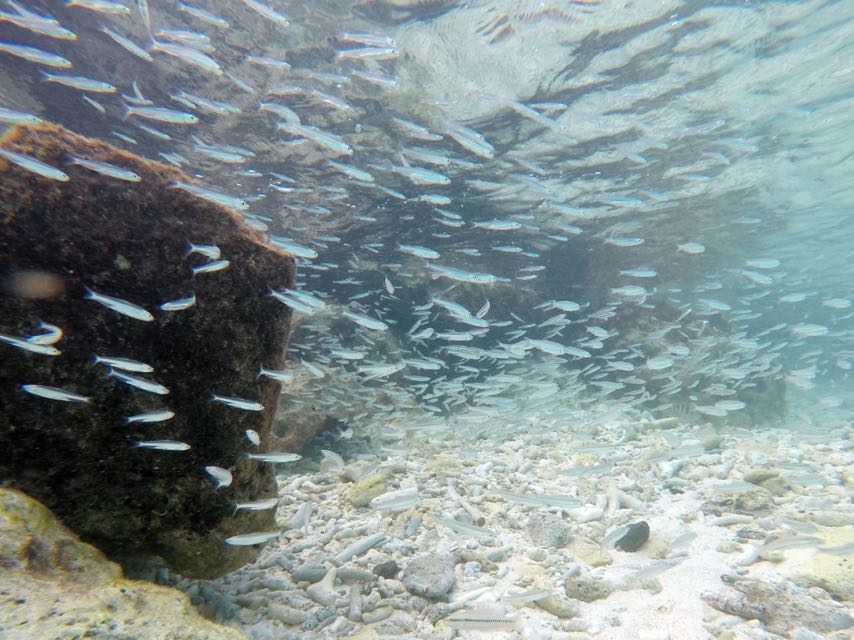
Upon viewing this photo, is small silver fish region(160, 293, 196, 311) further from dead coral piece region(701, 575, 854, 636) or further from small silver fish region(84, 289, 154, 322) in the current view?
dead coral piece region(701, 575, 854, 636)

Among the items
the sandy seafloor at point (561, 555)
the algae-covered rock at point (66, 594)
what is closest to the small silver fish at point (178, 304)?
the algae-covered rock at point (66, 594)

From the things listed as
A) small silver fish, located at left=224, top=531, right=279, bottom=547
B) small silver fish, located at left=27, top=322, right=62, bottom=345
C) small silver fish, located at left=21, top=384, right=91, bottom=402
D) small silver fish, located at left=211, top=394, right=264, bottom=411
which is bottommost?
small silver fish, located at left=224, top=531, right=279, bottom=547

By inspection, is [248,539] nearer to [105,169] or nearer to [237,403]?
[237,403]

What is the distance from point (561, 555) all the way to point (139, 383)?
526cm

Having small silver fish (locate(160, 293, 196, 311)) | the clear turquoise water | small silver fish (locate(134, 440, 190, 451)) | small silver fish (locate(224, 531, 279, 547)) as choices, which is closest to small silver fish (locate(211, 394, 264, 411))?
small silver fish (locate(134, 440, 190, 451))

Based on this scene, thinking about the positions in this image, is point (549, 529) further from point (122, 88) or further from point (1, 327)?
point (122, 88)

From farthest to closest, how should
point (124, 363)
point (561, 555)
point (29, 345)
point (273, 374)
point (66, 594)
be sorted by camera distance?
point (561, 555) → point (273, 374) → point (124, 363) → point (29, 345) → point (66, 594)

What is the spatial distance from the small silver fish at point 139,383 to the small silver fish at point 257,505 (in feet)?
4.24

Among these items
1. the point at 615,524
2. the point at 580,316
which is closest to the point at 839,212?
the point at 580,316

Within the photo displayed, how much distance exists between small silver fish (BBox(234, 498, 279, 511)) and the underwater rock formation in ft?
0.23

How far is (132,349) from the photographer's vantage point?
138 inches

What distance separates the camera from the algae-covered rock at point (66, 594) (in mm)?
2242

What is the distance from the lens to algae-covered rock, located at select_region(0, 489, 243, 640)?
2242mm

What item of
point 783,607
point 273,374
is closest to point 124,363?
point 273,374
